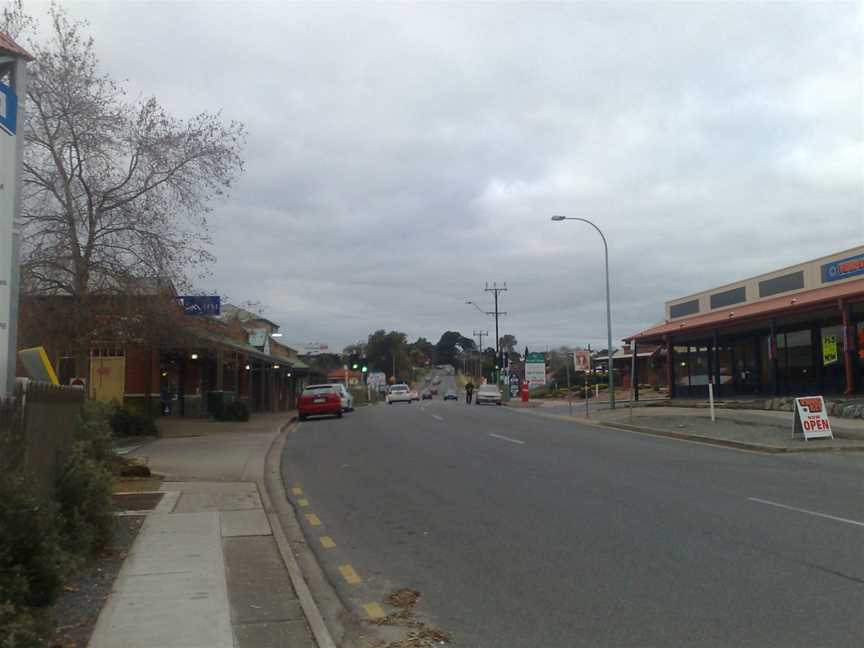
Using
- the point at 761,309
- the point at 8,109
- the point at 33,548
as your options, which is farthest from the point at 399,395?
the point at 33,548

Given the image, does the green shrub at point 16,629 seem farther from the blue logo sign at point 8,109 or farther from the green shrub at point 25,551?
the blue logo sign at point 8,109

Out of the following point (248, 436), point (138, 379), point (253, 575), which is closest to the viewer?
point (253, 575)

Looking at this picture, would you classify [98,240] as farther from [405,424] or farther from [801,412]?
[801,412]

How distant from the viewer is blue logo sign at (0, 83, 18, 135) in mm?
6902

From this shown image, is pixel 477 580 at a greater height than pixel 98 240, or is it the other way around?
pixel 98 240

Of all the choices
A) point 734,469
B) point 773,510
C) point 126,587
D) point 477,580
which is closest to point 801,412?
point 734,469

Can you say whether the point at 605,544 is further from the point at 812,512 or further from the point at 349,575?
the point at 812,512

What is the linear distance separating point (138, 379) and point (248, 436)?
33.6 feet

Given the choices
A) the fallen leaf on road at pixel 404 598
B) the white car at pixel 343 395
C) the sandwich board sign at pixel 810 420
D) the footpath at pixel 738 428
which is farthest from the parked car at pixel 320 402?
the fallen leaf on road at pixel 404 598

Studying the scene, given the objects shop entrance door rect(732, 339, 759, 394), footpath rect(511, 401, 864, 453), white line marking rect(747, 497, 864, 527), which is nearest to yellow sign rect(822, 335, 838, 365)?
footpath rect(511, 401, 864, 453)

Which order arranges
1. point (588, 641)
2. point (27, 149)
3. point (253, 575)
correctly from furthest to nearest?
point (27, 149), point (253, 575), point (588, 641)

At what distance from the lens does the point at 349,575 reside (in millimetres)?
8070

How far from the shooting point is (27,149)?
19.5 m

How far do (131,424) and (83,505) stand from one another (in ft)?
54.1
